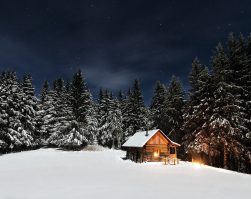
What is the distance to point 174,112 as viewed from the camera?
49219 millimetres

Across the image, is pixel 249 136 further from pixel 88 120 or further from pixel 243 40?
pixel 88 120

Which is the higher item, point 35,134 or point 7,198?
point 35,134

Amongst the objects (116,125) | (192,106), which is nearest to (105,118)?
(116,125)

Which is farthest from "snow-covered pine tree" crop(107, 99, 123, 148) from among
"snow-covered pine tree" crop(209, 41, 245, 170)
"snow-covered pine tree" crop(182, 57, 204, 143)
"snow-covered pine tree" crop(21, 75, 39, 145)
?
"snow-covered pine tree" crop(209, 41, 245, 170)

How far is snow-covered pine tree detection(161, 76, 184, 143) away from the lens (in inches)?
1929

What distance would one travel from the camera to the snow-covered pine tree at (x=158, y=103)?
191ft

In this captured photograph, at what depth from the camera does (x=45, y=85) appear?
75.9 meters

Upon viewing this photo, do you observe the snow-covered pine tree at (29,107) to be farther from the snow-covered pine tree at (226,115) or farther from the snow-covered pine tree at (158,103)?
the snow-covered pine tree at (226,115)

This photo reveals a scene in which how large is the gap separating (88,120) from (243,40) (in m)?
37.8

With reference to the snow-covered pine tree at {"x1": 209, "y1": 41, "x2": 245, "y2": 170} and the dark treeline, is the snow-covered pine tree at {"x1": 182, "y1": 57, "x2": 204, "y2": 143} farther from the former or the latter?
the snow-covered pine tree at {"x1": 209, "y1": 41, "x2": 245, "y2": 170}

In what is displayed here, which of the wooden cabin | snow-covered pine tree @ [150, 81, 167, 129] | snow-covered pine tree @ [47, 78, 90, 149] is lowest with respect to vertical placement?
the wooden cabin

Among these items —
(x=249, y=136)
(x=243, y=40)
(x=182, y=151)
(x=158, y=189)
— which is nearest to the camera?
(x=158, y=189)

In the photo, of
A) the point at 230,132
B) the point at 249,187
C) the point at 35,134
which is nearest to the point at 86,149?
the point at 35,134

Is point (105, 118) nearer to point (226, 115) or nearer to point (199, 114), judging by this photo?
point (199, 114)
